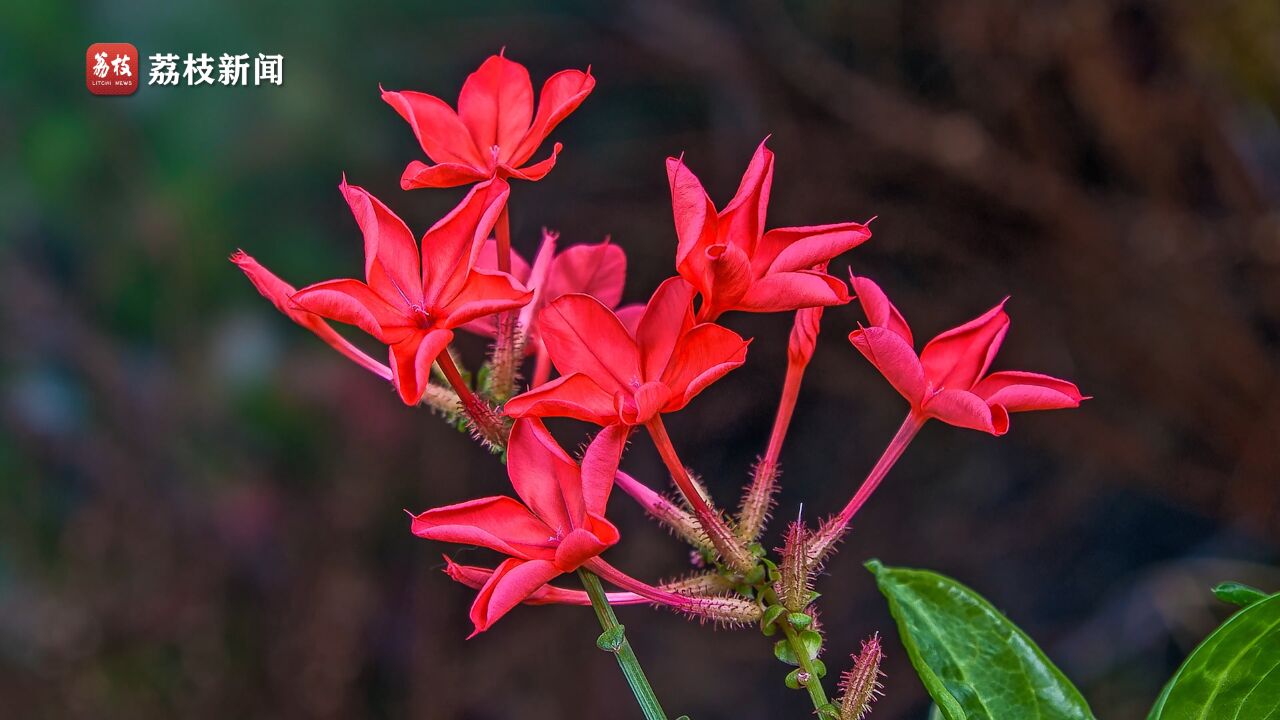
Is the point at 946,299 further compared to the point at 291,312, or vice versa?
the point at 946,299

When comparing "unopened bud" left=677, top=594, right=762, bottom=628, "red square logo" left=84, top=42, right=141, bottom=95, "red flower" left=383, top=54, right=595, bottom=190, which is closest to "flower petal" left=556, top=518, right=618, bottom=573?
"unopened bud" left=677, top=594, right=762, bottom=628

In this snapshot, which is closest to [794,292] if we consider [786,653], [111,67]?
[786,653]

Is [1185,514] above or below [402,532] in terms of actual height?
above

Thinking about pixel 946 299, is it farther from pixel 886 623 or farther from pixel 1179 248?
pixel 886 623

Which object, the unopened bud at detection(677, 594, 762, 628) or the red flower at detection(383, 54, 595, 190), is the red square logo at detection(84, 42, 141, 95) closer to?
the red flower at detection(383, 54, 595, 190)

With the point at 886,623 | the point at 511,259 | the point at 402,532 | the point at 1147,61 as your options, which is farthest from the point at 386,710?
the point at 1147,61

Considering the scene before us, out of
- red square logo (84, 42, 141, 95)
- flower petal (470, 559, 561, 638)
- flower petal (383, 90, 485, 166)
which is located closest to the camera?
flower petal (470, 559, 561, 638)
